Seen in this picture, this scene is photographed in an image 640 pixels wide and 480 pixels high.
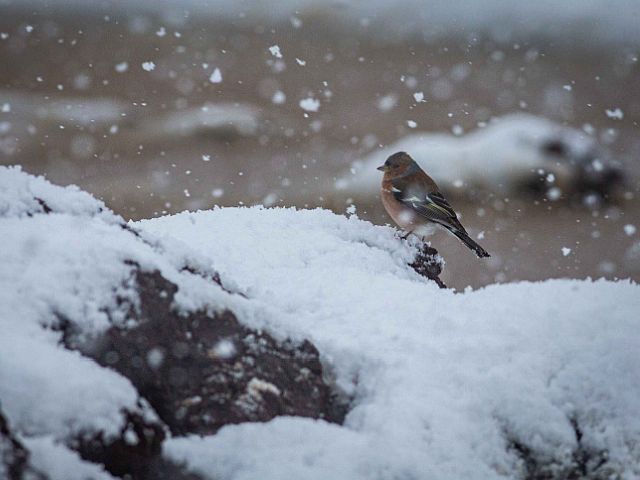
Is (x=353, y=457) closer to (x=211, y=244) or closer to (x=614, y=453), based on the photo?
(x=614, y=453)

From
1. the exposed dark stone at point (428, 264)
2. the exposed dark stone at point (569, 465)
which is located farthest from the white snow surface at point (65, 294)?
the exposed dark stone at point (428, 264)

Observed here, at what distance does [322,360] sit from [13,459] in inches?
41.8

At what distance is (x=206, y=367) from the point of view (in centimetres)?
193

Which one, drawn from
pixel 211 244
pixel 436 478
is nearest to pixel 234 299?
pixel 436 478

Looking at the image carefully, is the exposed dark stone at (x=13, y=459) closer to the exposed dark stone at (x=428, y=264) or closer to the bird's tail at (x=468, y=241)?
the exposed dark stone at (x=428, y=264)

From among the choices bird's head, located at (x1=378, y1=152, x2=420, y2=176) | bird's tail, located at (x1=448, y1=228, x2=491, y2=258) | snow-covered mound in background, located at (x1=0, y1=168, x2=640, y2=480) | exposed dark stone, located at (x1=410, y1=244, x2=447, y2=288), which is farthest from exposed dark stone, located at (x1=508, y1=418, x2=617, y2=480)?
bird's head, located at (x1=378, y1=152, x2=420, y2=176)

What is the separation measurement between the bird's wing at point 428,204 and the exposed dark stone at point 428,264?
771 mm

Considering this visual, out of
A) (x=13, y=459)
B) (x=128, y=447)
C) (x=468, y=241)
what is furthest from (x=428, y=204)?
(x=13, y=459)

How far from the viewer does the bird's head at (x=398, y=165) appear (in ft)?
17.7

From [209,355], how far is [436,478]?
2.34 ft

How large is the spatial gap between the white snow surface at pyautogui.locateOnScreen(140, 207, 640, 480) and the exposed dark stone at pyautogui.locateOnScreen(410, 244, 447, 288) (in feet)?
3.46

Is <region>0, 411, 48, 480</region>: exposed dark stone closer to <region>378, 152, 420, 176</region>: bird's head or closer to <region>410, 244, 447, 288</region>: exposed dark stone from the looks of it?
<region>410, 244, 447, 288</region>: exposed dark stone

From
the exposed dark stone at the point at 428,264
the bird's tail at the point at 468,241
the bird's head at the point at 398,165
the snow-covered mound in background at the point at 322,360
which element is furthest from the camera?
the bird's head at the point at 398,165

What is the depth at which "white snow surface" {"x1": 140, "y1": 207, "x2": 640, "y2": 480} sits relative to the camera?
181 centimetres
